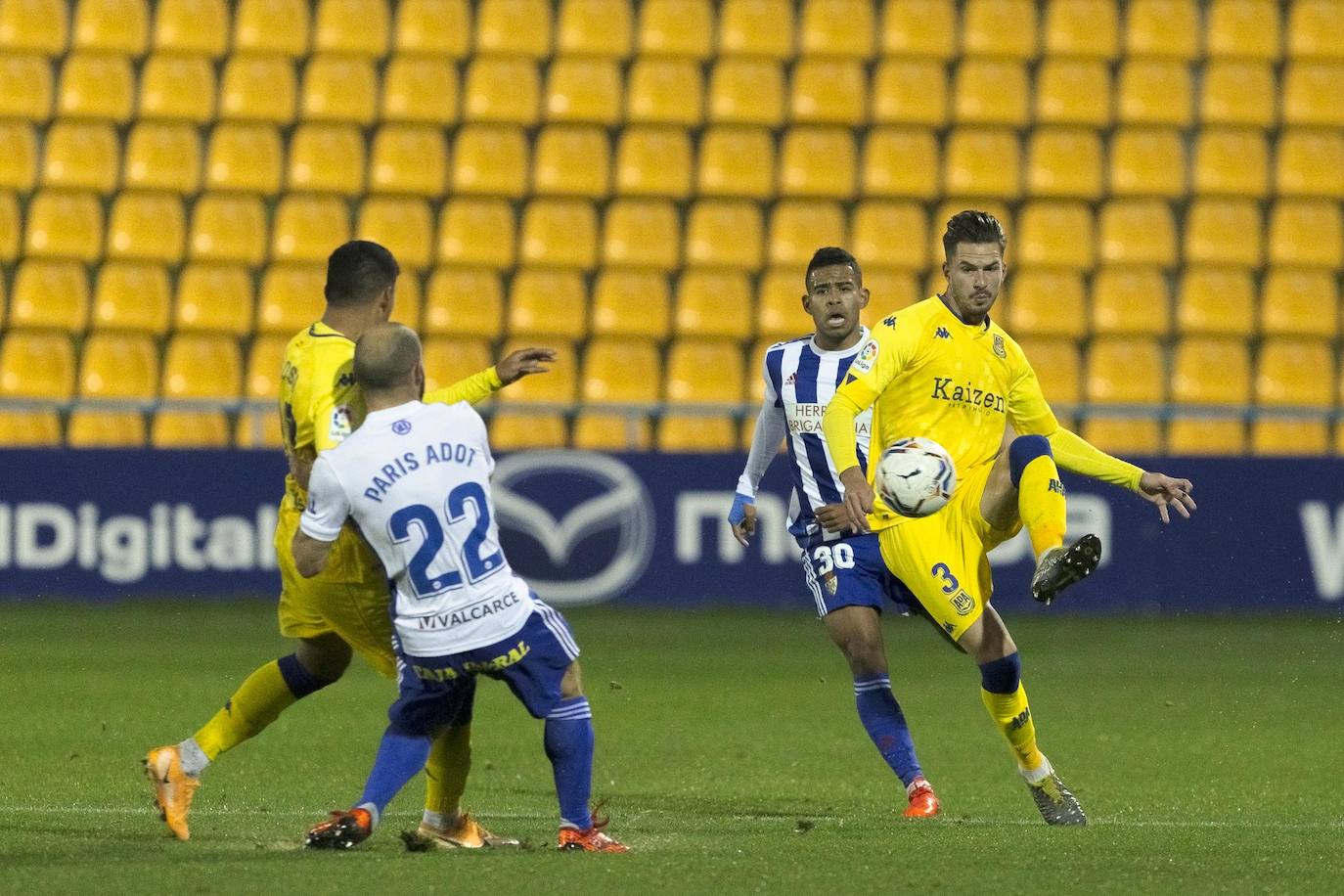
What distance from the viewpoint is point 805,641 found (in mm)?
12680

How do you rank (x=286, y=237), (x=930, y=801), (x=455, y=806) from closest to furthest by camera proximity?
1. (x=455, y=806)
2. (x=930, y=801)
3. (x=286, y=237)

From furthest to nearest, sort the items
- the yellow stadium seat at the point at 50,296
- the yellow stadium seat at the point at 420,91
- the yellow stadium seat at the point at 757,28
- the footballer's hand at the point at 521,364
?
the yellow stadium seat at the point at 757,28, the yellow stadium seat at the point at 420,91, the yellow stadium seat at the point at 50,296, the footballer's hand at the point at 521,364

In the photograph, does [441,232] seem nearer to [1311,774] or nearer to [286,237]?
[286,237]

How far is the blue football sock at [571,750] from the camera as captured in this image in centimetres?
584

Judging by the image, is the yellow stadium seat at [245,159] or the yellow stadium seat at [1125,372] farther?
the yellow stadium seat at [245,159]

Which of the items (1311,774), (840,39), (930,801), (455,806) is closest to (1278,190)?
(840,39)

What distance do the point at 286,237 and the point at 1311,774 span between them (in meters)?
9.79

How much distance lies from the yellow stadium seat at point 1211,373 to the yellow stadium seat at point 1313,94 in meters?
2.20

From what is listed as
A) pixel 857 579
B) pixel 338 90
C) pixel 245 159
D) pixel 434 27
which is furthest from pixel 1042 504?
pixel 434 27

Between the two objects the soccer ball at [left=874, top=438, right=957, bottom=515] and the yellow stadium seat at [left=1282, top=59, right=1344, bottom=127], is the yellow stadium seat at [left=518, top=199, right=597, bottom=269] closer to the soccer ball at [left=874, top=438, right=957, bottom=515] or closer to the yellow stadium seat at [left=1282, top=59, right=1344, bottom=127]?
the yellow stadium seat at [left=1282, top=59, right=1344, bottom=127]

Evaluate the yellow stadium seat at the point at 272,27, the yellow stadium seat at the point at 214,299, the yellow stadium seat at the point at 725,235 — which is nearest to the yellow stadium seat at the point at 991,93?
the yellow stadium seat at the point at 725,235

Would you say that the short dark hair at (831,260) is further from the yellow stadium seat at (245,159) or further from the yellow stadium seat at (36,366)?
the yellow stadium seat at (245,159)

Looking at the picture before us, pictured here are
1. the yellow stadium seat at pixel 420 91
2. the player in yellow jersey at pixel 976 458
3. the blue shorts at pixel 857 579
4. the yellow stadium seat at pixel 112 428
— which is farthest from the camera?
the yellow stadium seat at pixel 420 91

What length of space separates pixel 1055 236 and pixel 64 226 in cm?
740
